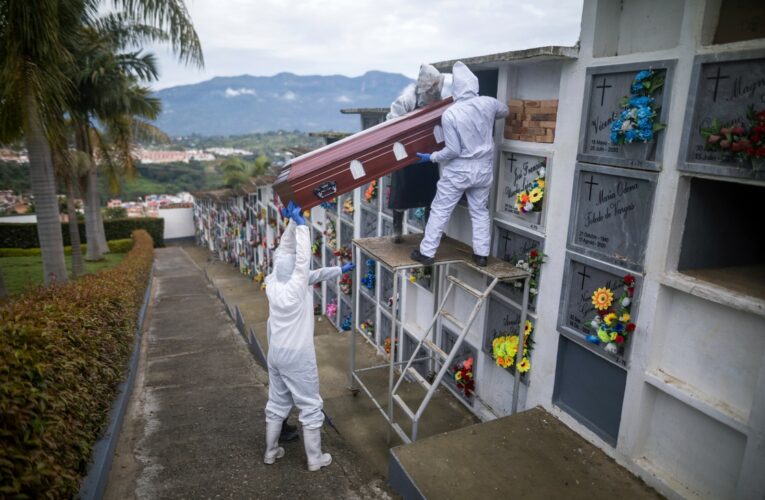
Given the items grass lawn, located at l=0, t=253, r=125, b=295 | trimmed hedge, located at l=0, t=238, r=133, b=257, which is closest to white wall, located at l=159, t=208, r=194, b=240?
trimmed hedge, located at l=0, t=238, r=133, b=257

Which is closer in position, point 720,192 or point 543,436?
point 720,192

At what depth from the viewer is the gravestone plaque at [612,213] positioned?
9.89ft

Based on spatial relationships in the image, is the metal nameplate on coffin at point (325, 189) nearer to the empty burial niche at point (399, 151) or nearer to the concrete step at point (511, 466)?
the empty burial niche at point (399, 151)

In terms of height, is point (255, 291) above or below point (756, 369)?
below

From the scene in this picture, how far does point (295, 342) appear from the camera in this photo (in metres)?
3.99

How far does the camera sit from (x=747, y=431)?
2559mm

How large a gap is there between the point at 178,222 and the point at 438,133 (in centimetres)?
3196

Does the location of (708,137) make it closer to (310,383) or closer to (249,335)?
(310,383)

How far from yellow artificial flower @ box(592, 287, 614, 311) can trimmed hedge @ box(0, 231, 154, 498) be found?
10.8 ft

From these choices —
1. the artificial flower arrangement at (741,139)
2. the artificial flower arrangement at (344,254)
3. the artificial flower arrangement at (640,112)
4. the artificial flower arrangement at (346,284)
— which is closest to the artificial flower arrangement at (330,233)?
the artificial flower arrangement at (344,254)

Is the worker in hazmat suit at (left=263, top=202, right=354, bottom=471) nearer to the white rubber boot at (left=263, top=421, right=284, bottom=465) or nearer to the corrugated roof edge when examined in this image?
the white rubber boot at (left=263, top=421, right=284, bottom=465)

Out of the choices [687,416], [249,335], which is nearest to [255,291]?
[249,335]

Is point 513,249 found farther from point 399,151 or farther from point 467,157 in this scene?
point 399,151

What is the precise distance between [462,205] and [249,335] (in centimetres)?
460
